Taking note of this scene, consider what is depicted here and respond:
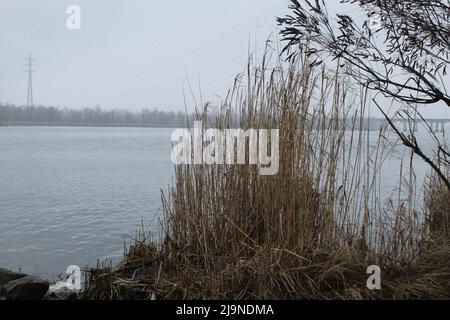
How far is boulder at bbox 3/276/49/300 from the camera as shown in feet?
5.50

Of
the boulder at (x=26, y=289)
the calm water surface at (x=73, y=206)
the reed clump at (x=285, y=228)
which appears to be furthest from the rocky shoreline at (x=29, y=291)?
the calm water surface at (x=73, y=206)

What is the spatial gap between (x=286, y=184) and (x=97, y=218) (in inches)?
80.5

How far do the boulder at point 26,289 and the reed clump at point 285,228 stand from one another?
19cm

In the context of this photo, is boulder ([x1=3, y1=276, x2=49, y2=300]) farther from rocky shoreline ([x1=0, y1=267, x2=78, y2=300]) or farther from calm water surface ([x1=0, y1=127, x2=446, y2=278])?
calm water surface ([x1=0, y1=127, x2=446, y2=278])

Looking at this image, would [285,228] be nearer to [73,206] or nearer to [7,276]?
[7,276]

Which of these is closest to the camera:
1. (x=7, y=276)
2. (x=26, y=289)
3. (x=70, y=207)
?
(x=26, y=289)

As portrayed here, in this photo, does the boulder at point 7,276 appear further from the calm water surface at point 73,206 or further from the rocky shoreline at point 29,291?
the calm water surface at point 73,206

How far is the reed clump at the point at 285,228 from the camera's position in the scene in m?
1.62

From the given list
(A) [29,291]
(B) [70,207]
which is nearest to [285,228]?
(A) [29,291]

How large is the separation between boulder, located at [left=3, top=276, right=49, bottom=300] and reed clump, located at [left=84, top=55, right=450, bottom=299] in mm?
187

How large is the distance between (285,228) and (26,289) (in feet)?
3.45

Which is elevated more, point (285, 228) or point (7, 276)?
point (285, 228)

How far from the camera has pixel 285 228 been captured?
1.75 meters
